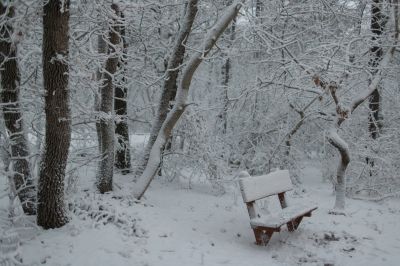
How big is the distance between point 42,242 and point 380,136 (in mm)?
8527

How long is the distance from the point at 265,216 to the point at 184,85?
2534mm

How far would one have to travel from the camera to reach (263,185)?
19.7 ft

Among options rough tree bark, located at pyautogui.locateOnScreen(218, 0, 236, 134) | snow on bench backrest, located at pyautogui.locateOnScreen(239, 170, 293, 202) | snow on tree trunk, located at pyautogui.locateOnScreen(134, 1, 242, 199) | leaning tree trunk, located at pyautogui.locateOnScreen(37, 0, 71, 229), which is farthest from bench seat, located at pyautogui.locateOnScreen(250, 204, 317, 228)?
rough tree bark, located at pyautogui.locateOnScreen(218, 0, 236, 134)

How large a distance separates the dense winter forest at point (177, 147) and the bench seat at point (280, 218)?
0.04m

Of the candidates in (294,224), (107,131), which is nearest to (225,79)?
(107,131)

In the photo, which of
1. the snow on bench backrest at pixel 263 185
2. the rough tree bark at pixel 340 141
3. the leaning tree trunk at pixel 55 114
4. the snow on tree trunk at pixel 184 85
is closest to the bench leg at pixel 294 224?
the snow on bench backrest at pixel 263 185

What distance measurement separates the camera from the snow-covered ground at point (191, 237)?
4578 mm

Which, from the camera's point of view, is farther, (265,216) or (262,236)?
(265,216)

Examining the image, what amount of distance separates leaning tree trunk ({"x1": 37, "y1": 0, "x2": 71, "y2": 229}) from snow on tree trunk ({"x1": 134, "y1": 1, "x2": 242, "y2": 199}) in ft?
6.62

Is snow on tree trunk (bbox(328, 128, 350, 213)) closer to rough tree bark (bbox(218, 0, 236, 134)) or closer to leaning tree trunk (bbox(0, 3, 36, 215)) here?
rough tree bark (bbox(218, 0, 236, 134))

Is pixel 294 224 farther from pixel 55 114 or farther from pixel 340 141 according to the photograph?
pixel 55 114

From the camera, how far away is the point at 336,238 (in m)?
Result: 5.68

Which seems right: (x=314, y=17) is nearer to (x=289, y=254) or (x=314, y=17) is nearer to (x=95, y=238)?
(x=289, y=254)

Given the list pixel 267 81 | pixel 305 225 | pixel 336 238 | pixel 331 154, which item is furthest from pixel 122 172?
pixel 331 154
